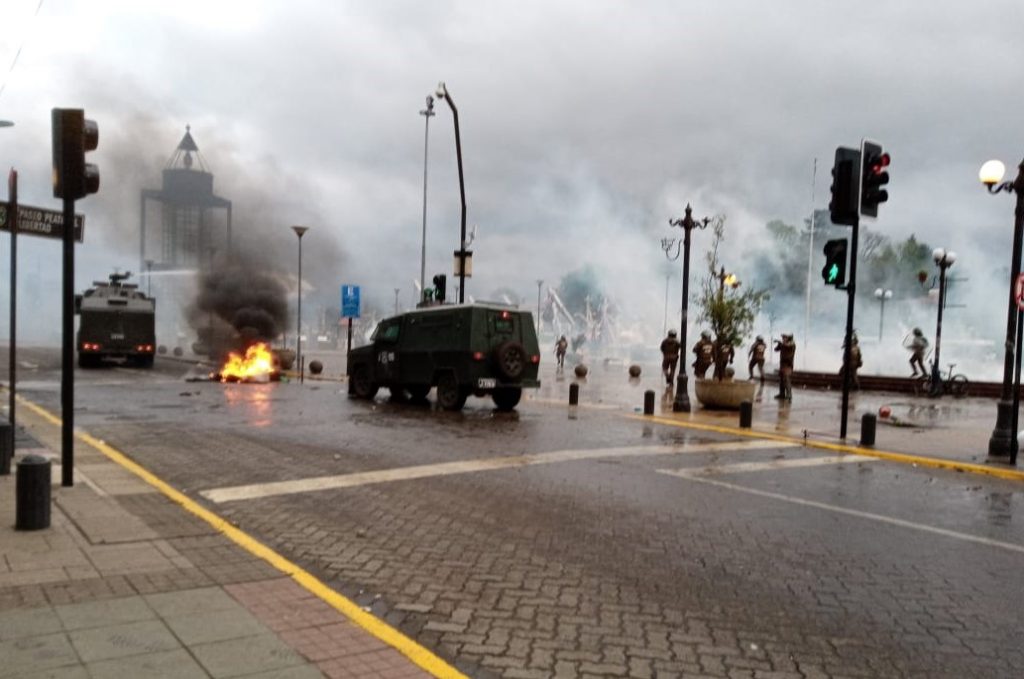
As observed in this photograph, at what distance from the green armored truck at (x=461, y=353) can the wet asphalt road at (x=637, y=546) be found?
3.57 metres

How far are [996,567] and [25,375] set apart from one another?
26.9 meters

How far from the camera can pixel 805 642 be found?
411cm

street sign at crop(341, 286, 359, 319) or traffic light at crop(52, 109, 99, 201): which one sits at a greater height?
traffic light at crop(52, 109, 99, 201)

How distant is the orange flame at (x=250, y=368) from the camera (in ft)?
80.8

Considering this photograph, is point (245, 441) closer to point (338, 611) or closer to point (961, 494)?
point (338, 611)

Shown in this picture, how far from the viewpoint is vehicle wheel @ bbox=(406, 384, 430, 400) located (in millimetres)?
16797

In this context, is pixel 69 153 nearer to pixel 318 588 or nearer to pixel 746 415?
pixel 318 588

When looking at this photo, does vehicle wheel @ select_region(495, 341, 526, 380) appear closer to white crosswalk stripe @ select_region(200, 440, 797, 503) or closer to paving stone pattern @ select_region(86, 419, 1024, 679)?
white crosswalk stripe @ select_region(200, 440, 797, 503)

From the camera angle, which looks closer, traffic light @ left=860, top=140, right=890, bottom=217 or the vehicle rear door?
traffic light @ left=860, top=140, right=890, bottom=217

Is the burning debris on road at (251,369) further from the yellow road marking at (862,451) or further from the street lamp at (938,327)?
the street lamp at (938,327)

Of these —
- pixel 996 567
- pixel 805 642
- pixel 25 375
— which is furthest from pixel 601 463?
pixel 25 375

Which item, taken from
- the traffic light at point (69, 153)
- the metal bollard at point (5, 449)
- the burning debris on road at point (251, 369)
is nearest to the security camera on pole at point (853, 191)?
the traffic light at point (69, 153)

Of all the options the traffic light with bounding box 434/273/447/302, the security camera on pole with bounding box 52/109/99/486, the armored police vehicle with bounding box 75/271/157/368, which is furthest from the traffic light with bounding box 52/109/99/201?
the armored police vehicle with bounding box 75/271/157/368

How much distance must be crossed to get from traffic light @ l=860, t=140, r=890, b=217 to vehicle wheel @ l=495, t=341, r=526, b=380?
676cm
